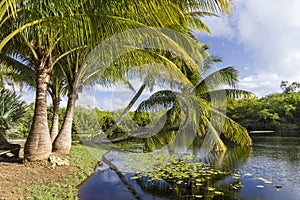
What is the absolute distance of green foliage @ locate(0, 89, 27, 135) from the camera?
7.67 m

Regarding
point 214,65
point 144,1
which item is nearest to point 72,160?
point 144,1

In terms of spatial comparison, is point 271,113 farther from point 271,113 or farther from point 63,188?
point 63,188

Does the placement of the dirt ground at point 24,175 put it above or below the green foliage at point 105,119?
below

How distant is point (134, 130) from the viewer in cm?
1361

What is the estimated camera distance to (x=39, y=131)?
21.1 feet

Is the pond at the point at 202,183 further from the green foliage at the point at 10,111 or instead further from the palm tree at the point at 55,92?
the green foliage at the point at 10,111

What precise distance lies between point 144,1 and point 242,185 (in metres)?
4.93

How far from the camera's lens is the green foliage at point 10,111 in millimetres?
7670

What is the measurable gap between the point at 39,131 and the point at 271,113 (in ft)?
90.9

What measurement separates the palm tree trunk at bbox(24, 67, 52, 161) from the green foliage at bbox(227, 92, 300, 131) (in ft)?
75.5

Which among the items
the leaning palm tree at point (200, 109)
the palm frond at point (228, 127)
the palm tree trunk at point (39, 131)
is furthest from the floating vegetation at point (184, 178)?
the palm frond at point (228, 127)

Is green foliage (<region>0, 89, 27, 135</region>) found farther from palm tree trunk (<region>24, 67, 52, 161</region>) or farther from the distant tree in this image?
the distant tree

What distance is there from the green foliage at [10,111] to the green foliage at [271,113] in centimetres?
2233

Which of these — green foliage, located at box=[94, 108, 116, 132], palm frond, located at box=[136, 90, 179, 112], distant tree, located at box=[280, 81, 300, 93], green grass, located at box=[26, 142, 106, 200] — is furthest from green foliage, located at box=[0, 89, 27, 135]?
distant tree, located at box=[280, 81, 300, 93]
